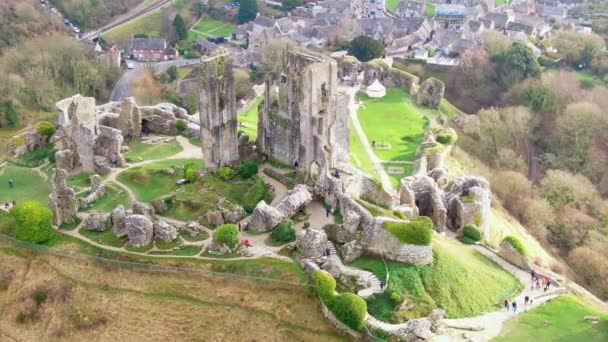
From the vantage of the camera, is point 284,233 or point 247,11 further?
point 247,11

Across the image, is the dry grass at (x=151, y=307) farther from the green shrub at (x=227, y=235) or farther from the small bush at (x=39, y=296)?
the green shrub at (x=227, y=235)

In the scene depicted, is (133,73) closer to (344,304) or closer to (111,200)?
(111,200)

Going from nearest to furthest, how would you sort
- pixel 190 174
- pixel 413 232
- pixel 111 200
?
pixel 413 232
pixel 111 200
pixel 190 174

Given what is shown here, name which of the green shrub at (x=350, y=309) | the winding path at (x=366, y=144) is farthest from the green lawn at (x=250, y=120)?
the green shrub at (x=350, y=309)

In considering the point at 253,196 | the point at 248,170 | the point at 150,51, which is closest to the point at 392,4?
the point at 150,51

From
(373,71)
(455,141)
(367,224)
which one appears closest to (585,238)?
(455,141)

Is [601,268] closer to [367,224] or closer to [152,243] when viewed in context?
[367,224]
